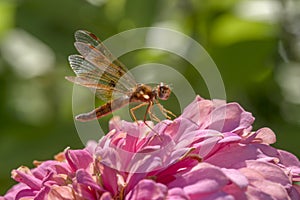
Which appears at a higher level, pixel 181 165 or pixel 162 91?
pixel 162 91

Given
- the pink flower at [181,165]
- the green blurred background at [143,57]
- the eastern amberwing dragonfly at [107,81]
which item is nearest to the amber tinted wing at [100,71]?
the eastern amberwing dragonfly at [107,81]

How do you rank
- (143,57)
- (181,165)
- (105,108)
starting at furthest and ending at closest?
(143,57) < (105,108) < (181,165)

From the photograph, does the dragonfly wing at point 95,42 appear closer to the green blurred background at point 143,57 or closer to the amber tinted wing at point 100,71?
the amber tinted wing at point 100,71

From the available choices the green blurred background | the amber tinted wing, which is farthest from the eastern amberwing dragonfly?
→ the green blurred background

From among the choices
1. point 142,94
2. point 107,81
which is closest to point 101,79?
point 107,81

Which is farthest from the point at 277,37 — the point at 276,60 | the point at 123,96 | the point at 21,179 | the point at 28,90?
the point at 21,179

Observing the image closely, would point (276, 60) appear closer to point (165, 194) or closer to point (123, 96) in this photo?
point (123, 96)

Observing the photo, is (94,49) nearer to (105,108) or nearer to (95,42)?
(95,42)
